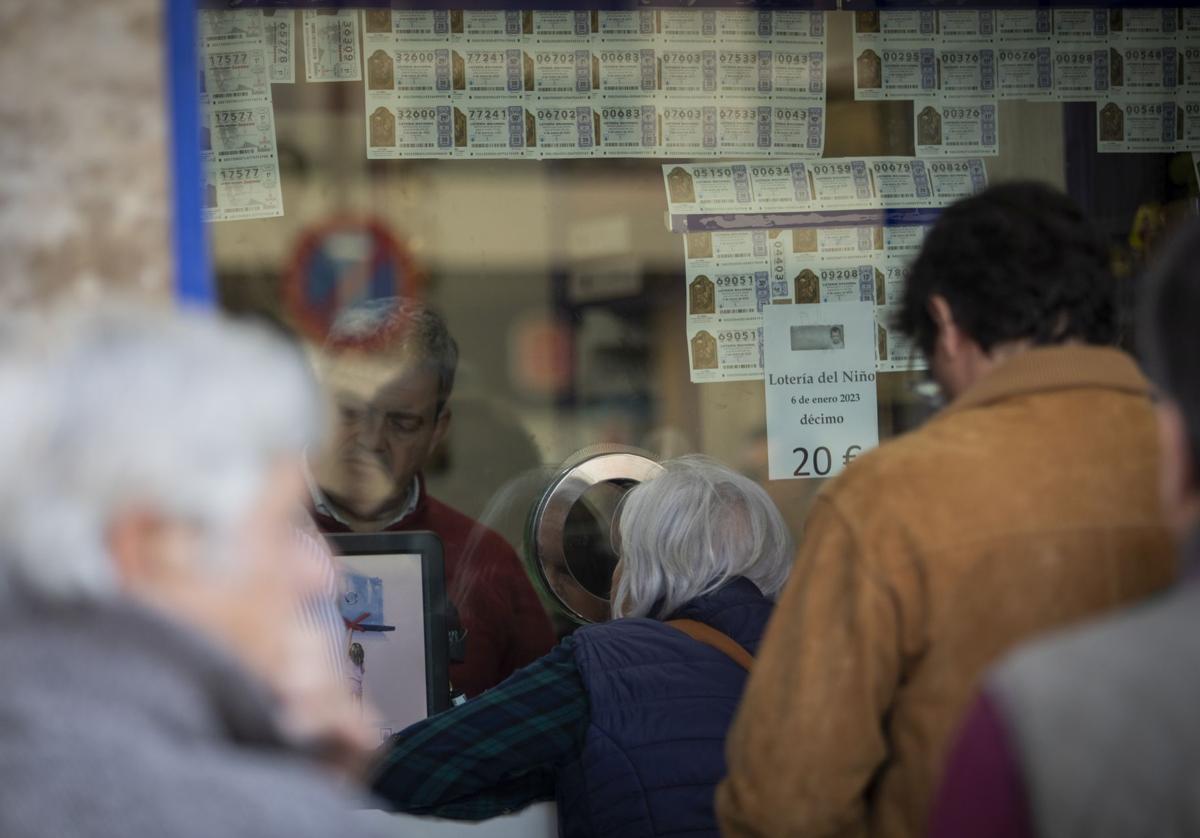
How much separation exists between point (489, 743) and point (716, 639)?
0.44 m

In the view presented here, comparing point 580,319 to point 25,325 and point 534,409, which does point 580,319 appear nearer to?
point 534,409

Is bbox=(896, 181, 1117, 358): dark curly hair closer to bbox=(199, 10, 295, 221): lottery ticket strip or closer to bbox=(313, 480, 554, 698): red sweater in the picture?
bbox=(313, 480, 554, 698): red sweater

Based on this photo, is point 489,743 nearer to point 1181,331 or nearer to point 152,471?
point 152,471

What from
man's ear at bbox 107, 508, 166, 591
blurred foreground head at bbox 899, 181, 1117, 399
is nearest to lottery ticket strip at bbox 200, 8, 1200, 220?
blurred foreground head at bbox 899, 181, 1117, 399

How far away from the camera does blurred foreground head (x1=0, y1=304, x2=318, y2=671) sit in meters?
1.16

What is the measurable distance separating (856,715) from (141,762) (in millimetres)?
954

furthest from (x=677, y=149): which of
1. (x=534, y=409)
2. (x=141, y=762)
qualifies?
(x=141, y=762)

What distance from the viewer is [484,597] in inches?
155

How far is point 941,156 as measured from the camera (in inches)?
163

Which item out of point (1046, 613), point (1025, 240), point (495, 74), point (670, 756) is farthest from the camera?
point (495, 74)

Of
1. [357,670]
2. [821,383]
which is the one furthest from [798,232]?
[357,670]

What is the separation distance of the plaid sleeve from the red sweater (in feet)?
3.63

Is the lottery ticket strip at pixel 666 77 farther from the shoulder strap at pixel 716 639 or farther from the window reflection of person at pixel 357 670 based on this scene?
the shoulder strap at pixel 716 639

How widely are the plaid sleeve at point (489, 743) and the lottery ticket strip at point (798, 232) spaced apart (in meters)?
1.75
